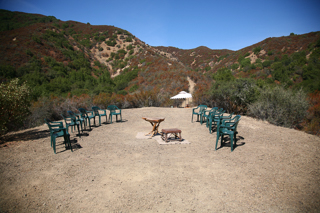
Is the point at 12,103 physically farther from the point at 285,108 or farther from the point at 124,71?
the point at 124,71

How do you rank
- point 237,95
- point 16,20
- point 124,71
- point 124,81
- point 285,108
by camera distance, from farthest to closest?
point 16,20 < point 124,71 < point 124,81 < point 237,95 < point 285,108

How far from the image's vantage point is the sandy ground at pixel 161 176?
288 cm

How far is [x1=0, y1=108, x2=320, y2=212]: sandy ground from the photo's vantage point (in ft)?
9.44

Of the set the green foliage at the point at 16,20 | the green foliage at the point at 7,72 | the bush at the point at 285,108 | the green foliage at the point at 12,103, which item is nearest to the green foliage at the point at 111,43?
the green foliage at the point at 16,20

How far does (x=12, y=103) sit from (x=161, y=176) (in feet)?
19.5

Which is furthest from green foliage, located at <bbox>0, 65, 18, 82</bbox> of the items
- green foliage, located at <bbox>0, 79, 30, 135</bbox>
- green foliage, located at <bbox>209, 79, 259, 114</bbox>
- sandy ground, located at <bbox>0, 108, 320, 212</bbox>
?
green foliage, located at <bbox>209, 79, 259, 114</bbox>

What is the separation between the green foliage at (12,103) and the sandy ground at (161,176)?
81cm

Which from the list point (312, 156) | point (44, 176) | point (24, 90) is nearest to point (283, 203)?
point (312, 156)

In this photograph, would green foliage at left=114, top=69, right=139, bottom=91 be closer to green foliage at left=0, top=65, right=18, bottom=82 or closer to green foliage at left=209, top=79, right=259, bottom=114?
green foliage at left=0, top=65, right=18, bottom=82

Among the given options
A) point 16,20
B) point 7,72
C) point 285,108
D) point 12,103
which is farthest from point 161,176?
point 16,20

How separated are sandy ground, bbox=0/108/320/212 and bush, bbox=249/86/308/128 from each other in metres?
2.28

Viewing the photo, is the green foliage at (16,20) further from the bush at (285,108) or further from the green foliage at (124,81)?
the bush at (285,108)

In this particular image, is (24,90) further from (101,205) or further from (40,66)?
(40,66)

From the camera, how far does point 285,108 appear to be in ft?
27.7
